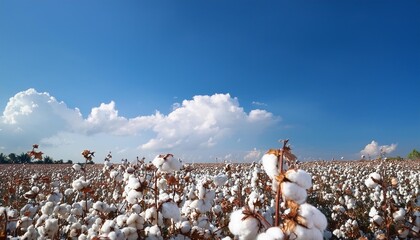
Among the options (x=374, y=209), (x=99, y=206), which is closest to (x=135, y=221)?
(x=99, y=206)

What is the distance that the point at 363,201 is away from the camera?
40.1 ft

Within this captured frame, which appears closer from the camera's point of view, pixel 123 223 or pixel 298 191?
pixel 298 191

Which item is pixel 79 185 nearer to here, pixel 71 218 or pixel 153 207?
pixel 71 218

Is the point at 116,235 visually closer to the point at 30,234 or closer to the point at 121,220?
the point at 121,220

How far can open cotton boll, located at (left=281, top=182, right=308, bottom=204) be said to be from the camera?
1874mm

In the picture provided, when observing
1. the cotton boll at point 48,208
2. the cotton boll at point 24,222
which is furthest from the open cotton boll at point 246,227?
the cotton boll at point 48,208

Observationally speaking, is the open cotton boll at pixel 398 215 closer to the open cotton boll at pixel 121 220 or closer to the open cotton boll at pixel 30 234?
the open cotton boll at pixel 121 220

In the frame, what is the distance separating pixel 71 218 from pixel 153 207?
123 inches

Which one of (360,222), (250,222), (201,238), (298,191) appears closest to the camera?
(298,191)

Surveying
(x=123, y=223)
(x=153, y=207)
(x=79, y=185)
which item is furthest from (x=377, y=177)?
(x=79, y=185)

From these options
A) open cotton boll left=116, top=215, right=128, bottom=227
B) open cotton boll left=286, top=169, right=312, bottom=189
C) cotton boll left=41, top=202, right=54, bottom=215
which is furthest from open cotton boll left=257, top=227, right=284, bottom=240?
cotton boll left=41, top=202, right=54, bottom=215

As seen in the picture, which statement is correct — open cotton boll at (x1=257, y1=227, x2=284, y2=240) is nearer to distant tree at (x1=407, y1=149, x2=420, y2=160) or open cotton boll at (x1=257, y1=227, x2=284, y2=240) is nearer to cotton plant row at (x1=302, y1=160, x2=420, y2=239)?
cotton plant row at (x1=302, y1=160, x2=420, y2=239)

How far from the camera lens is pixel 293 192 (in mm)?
1879

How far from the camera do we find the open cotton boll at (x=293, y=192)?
A: 1.87 meters
